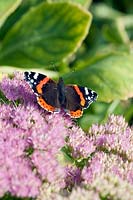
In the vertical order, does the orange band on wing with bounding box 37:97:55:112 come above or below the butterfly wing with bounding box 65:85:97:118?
above

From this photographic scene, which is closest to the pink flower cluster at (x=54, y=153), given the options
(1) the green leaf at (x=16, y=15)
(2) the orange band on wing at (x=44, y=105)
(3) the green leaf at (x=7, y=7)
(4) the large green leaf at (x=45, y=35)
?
(2) the orange band on wing at (x=44, y=105)

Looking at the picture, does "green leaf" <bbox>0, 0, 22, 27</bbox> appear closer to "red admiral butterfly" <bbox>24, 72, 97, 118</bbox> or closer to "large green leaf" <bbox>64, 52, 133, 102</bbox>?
"large green leaf" <bbox>64, 52, 133, 102</bbox>

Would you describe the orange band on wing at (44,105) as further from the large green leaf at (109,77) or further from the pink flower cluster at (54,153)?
the large green leaf at (109,77)

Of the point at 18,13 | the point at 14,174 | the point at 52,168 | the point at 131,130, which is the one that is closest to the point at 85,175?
the point at 52,168

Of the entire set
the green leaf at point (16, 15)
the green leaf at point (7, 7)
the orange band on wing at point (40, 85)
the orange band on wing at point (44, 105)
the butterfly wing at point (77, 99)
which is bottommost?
the green leaf at point (16, 15)

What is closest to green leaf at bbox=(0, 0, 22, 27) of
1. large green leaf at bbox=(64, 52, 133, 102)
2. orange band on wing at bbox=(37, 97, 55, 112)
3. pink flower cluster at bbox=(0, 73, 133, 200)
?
large green leaf at bbox=(64, 52, 133, 102)

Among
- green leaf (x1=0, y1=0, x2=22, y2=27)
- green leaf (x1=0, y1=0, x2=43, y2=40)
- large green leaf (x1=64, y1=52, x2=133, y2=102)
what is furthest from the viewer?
green leaf (x1=0, y1=0, x2=43, y2=40)

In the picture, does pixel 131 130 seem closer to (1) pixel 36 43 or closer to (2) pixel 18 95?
(2) pixel 18 95

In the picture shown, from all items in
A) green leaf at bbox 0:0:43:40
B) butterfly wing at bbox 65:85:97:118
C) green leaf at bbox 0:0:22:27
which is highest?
butterfly wing at bbox 65:85:97:118
